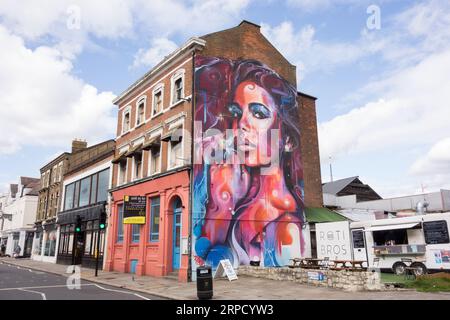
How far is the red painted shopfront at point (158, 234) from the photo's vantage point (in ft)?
62.5

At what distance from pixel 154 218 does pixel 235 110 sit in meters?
7.52

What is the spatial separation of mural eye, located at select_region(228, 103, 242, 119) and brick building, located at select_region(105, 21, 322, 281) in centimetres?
7

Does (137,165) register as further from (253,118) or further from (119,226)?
(253,118)

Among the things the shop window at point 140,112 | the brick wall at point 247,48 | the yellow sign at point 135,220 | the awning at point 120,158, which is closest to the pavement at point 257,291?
the yellow sign at point 135,220

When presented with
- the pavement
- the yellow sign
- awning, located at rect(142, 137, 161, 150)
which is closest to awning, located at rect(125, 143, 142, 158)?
awning, located at rect(142, 137, 161, 150)

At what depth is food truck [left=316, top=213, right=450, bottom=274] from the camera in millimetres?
17484

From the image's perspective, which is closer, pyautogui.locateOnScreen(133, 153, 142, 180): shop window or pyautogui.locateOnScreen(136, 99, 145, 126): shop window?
pyautogui.locateOnScreen(133, 153, 142, 180): shop window

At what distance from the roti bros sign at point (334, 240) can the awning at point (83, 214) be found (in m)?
14.7

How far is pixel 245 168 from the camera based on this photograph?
2086 cm

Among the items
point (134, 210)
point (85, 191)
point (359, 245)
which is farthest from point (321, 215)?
point (85, 191)

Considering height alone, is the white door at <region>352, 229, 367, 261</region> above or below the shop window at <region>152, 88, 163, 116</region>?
below

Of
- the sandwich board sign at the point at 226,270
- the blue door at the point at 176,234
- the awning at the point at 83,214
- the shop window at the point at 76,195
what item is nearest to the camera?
the sandwich board sign at the point at 226,270

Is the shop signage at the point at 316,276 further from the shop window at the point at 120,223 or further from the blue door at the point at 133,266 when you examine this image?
the shop window at the point at 120,223

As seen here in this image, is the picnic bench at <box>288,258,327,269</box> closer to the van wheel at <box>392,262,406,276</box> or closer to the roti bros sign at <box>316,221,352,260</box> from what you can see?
the roti bros sign at <box>316,221,352,260</box>
